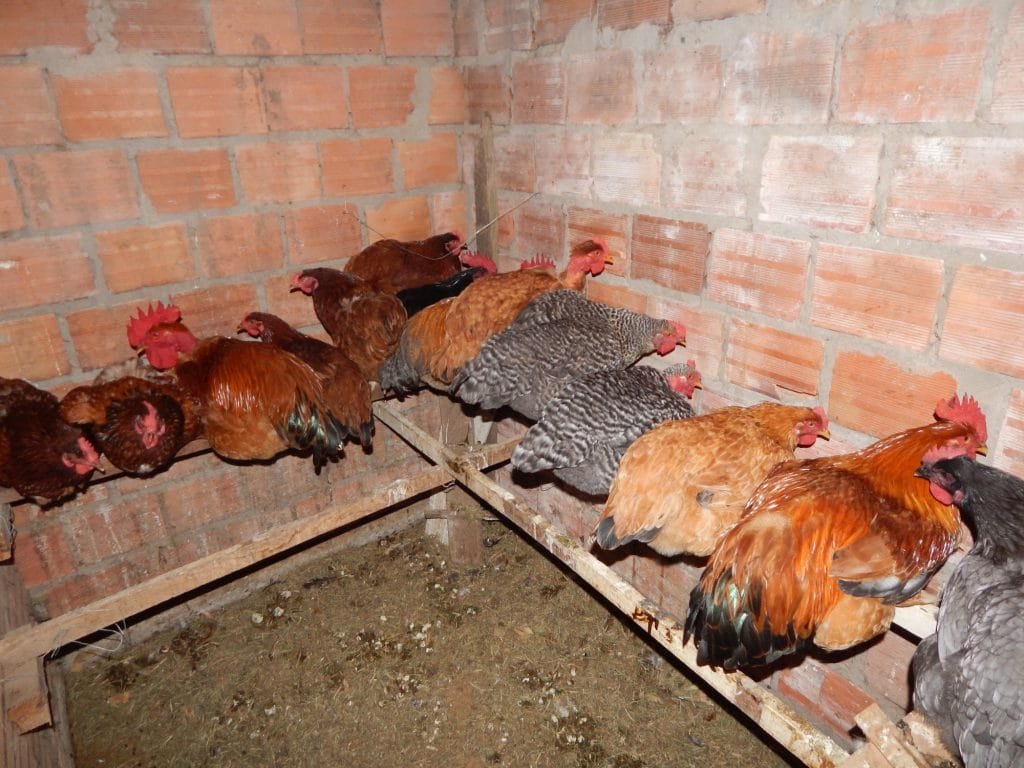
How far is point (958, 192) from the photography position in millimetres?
1223

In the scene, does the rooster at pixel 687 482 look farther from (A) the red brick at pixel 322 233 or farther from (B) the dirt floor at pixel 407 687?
(A) the red brick at pixel 322 233

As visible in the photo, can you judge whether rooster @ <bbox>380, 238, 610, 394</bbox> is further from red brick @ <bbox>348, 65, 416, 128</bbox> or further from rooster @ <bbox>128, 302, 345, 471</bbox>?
red brick @ <bbox>348, 65, 416, 128</bbox>

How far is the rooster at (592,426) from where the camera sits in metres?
1.56

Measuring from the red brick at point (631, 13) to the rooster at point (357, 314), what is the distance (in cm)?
123

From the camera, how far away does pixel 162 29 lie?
189 centimetres

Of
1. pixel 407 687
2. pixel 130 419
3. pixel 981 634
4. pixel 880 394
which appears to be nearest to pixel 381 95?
pixel 130 419

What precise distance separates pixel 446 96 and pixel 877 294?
1.91m

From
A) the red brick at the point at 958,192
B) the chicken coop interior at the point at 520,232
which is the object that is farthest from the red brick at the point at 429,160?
the red brick at the point at 958,192

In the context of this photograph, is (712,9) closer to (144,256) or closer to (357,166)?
(357,166)

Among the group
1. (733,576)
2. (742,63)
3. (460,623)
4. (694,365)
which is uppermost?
(742,63)

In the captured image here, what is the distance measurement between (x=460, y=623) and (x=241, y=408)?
1.29 meters

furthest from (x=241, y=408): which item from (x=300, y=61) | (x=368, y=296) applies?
(x=300, y=61)

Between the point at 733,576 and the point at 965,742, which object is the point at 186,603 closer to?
the point at 733,576

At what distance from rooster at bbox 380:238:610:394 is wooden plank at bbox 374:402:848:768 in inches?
14.4
